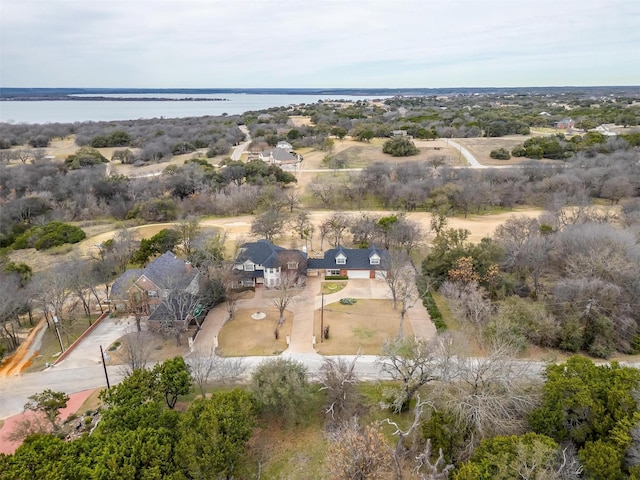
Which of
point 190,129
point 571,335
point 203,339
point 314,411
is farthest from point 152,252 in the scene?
point 190,129

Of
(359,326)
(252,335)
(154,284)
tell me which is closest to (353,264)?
(359,326)

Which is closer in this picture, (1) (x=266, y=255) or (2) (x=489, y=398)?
(2) (x=489, y=398)

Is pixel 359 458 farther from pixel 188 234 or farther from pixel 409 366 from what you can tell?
pixel 188 234

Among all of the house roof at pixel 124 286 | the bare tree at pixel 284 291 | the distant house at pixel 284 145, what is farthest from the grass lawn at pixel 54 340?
the distant house at pixel 284 145

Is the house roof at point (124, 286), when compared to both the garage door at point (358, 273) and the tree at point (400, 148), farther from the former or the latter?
the tree at point (400, 148)

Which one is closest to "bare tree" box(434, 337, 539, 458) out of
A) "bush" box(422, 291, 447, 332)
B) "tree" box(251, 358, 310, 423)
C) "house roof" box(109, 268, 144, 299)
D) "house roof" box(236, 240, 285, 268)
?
"tree" box(251, 358, 310, 423)
